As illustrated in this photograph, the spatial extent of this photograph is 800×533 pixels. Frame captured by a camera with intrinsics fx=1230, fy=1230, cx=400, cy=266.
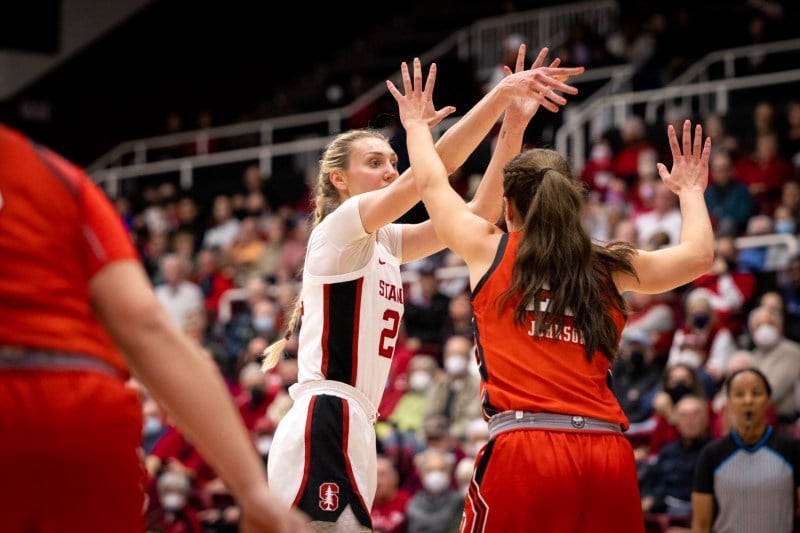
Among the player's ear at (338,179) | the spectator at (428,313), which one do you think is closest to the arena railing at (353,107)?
the spectator at (428,313)

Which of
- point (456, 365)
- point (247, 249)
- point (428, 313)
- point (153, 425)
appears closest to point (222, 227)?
point (247, 249)

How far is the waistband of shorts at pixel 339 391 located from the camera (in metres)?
5.06

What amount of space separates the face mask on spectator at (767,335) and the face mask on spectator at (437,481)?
2.87 metres

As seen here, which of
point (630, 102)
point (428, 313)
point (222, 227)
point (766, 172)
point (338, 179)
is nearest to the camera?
point (338, 179)

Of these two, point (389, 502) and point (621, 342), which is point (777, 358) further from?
point (389, 502)

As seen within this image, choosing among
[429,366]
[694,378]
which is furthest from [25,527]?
[429,366]

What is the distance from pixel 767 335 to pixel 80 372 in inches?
329

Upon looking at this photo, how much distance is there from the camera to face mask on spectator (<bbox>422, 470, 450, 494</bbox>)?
34.4ft

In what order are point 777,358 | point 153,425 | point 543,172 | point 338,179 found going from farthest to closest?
point 153,425
point 777,358
point 338,179
point 543,172

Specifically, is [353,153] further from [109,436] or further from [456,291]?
[456,291]

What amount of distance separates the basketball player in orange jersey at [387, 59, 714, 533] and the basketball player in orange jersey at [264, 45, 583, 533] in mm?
489

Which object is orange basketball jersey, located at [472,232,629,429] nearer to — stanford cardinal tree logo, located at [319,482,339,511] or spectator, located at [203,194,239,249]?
stanford cardinal tree logo, located at [319,482,339,511]

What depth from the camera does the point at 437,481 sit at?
1050cm

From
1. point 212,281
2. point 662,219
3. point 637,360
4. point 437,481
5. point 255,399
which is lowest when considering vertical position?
point 437,481
